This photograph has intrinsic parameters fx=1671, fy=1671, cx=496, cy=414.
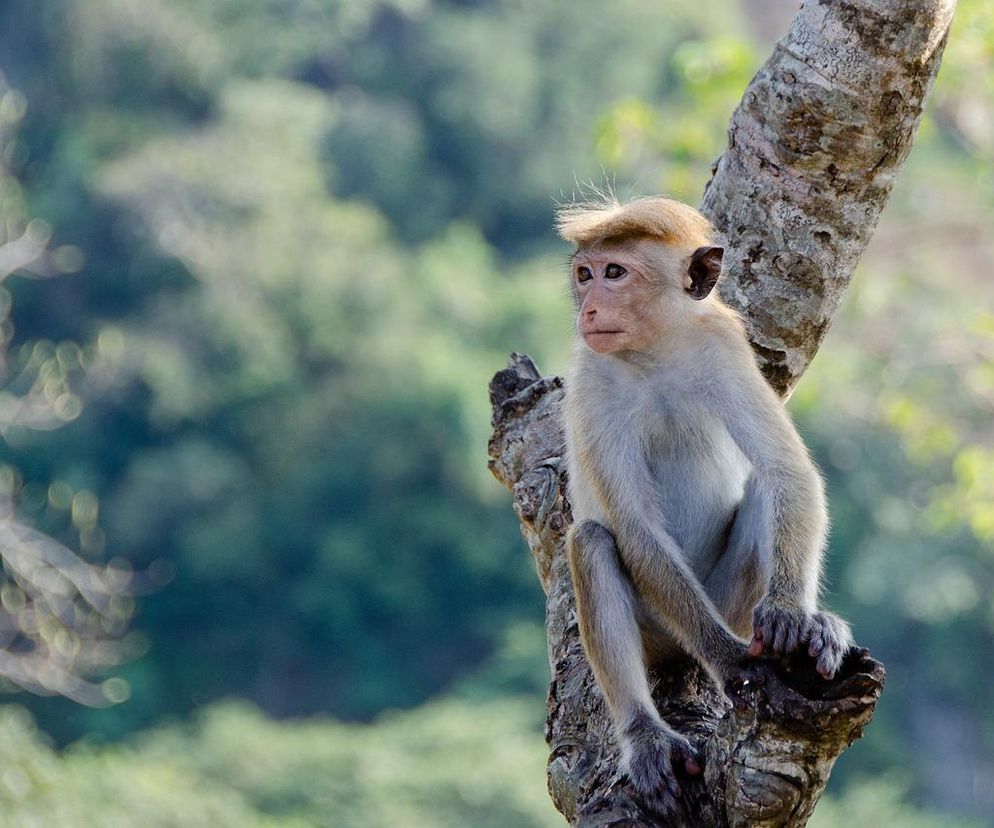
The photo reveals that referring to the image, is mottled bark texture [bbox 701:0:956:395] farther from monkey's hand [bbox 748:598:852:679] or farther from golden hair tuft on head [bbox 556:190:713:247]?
monkey's hand [bbox 748:598:852:679]

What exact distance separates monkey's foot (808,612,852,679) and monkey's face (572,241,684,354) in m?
1.38

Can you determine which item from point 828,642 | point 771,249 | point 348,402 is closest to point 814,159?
point 771,249

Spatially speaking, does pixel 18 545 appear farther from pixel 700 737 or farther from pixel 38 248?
pixel 700 737

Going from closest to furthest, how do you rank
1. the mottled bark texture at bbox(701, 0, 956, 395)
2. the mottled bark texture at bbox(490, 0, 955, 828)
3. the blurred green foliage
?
the mottled bark texture at bbox(490, 0, 955, 828), the mottled bark texture at bbox(701, 0, 956, 395), the blurred green foliage

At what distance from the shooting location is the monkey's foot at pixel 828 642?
171 inches

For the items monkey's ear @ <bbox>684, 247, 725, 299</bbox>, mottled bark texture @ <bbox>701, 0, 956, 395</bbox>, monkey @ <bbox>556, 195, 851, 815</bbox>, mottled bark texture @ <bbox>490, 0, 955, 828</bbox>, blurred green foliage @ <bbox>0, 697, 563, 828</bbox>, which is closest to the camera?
mottled bark texture @ <bbox>490, 0, 955, 828</bbox>

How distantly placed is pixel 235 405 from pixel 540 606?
1226 cm

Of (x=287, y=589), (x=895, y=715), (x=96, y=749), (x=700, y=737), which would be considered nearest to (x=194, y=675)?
(x=287, y=589)

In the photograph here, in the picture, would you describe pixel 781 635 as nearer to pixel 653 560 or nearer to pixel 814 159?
pixel 653 560

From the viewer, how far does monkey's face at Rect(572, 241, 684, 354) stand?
591cm

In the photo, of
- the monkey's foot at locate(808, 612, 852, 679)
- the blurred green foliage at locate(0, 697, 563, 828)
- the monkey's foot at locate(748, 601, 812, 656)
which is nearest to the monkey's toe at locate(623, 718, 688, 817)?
the monkey's foot at locate(748, 601, 812, 656)

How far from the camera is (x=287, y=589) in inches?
2163

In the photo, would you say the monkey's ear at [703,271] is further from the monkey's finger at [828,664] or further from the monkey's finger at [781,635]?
the monkey's finger at [828,664]

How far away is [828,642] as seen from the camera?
4.55 metres
